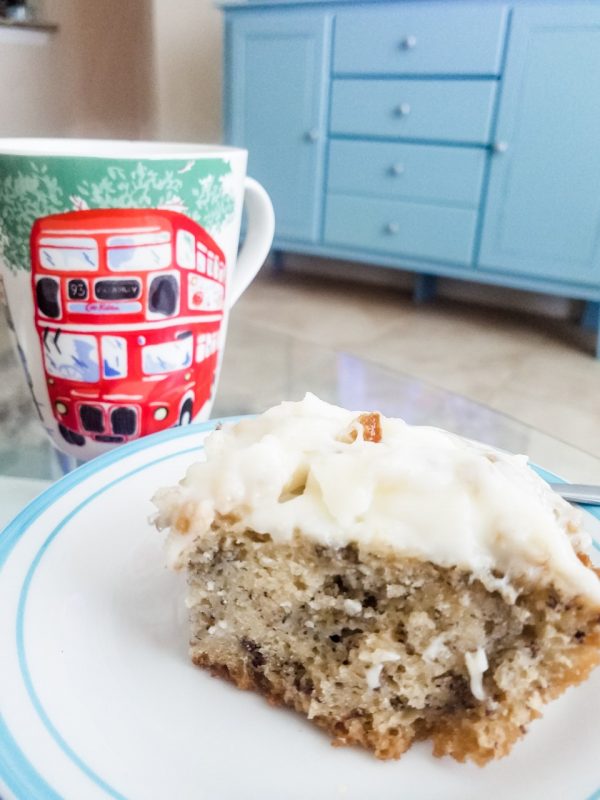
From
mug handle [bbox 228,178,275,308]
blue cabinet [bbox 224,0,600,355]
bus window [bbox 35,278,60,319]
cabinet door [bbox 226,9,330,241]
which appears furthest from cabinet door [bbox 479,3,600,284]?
bus window [bbox 35,278,60,319]

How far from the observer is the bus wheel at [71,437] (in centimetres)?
53

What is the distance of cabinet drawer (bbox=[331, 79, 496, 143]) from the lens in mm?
1750

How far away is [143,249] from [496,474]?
Result: 0.27 metres

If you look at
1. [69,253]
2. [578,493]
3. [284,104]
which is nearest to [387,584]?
[578,493]

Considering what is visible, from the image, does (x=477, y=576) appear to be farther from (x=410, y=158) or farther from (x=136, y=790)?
(x=410, y=158)

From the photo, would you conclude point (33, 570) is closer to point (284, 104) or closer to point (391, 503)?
point (391, 503)

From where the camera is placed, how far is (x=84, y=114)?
9.00 feet

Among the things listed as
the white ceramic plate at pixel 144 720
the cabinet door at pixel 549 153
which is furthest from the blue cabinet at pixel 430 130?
the white ceramic plate at pixel 144 720

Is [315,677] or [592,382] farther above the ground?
[315,677]

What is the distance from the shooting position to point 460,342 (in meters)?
1.87

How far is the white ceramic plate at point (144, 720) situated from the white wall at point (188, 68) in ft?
7.64

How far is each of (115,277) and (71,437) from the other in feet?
0.47

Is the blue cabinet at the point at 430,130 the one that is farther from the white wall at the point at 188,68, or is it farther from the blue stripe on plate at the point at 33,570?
the blue stripe on plate at the point at 33,570

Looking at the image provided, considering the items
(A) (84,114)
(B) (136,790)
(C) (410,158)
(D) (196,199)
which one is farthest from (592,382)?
(A) (84,114)
